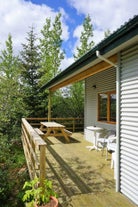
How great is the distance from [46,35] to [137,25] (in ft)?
47.8

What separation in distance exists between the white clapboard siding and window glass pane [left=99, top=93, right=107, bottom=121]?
184 inches

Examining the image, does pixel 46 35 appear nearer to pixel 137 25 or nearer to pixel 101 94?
pixel 101 94

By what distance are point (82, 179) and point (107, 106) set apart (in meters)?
4.32

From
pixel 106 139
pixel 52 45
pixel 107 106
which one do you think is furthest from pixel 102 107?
pixel 52 45

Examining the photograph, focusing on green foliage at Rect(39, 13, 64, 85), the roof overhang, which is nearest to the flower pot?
the roof overhang

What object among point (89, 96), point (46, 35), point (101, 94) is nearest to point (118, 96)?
point (101, 94)

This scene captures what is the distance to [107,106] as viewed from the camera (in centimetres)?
847

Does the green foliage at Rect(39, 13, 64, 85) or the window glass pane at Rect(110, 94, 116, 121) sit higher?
the green foliage at Rect(39, 13, 64, 85)

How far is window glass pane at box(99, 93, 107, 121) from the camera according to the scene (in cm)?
868

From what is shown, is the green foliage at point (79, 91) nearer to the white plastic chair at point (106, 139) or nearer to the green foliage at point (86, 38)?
the green foliage at point (86, 38)

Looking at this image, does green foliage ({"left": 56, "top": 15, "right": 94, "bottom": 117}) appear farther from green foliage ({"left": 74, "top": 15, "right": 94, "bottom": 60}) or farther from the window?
the window

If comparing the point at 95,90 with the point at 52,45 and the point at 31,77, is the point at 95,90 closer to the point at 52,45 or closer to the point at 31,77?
the point at 31,77

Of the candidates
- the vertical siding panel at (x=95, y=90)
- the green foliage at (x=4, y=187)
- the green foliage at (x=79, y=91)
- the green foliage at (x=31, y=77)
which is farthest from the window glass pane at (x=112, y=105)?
the green foliage at (x=79, y=91)

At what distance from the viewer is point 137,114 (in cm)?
346
